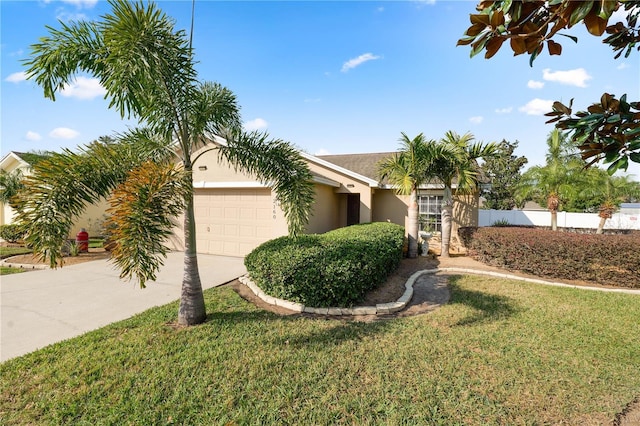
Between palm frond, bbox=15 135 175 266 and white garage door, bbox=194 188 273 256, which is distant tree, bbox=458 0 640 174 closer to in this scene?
palm frond, bbox=15 135 175 266

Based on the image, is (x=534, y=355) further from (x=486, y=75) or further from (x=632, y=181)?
(x=632, y=181)

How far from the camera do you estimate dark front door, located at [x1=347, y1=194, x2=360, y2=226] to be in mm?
15344

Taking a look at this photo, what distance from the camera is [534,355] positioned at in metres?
4.26

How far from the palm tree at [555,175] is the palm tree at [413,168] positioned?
9028 mm

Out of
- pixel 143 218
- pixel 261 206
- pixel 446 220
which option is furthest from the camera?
pixel 261 206

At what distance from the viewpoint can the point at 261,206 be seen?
11.1 metres

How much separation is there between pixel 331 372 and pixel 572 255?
28.5 ft

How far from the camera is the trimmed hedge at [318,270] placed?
19.5ft

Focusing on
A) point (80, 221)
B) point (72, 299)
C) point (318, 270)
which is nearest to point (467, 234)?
point (318, 270)

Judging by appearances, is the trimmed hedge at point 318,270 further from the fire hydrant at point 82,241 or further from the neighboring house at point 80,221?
the neighboring house at point 80,221

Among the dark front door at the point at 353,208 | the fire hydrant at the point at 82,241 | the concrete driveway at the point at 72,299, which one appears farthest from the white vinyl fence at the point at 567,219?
the fire hydrant at the point at 82,241

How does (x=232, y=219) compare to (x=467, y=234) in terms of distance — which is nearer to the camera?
(x=467, y=234)

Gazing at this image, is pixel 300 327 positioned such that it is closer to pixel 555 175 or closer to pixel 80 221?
pixel 555 175

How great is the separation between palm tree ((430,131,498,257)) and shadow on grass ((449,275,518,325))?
13.2 feet
